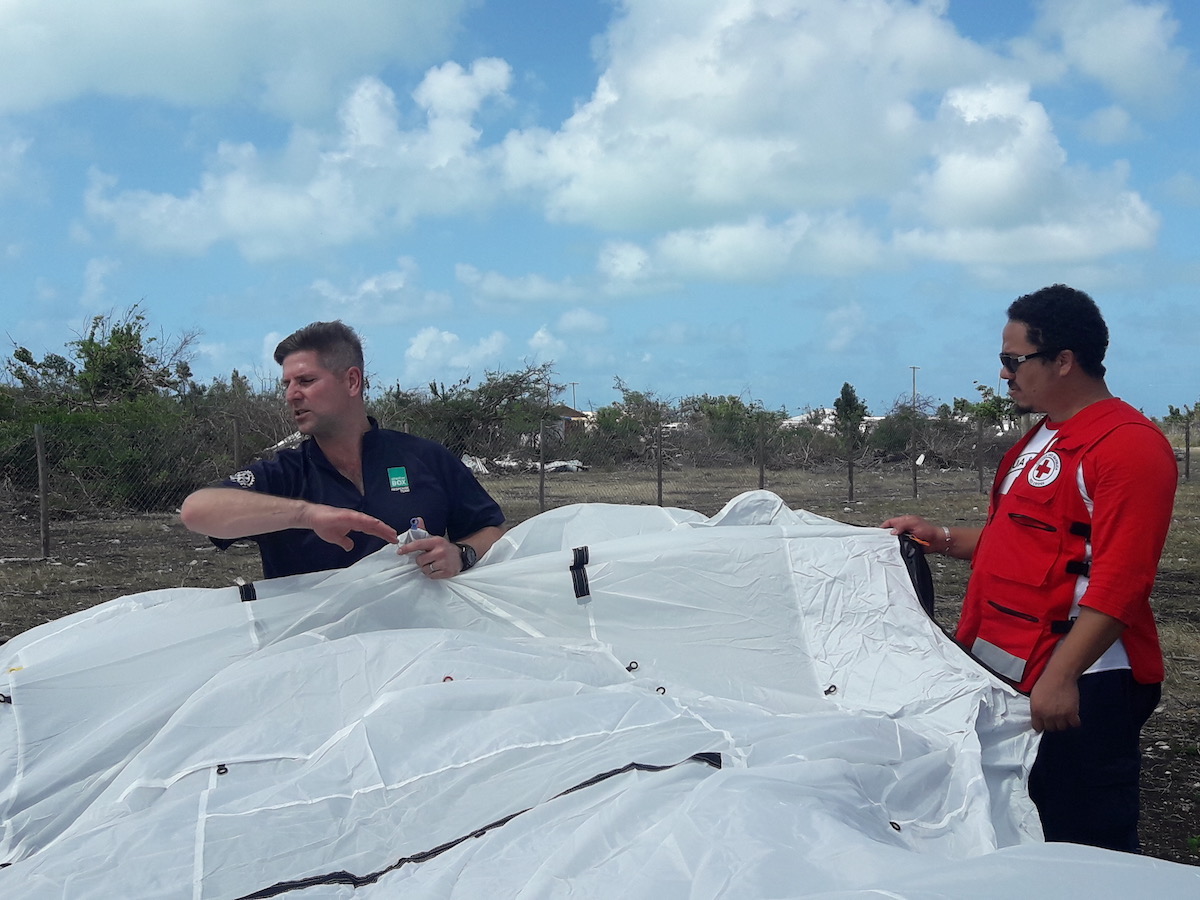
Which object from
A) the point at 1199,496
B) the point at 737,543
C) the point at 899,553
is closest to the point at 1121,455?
the point at 899,553

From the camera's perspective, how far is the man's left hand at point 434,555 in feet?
8.87

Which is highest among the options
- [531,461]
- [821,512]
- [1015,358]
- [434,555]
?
[1015,358]

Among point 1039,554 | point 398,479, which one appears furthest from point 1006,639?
point 398,479

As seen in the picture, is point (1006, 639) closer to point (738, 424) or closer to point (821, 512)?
point (821, 512)

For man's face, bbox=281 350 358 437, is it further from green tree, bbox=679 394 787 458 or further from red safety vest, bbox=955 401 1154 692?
green tree, bbox=679 394 787 458

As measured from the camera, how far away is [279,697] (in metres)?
1.99

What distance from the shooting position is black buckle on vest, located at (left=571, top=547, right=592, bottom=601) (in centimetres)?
269

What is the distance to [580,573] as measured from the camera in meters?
2.70

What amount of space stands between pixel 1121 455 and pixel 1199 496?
17.1 metres

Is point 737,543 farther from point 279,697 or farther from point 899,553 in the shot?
point 279,697

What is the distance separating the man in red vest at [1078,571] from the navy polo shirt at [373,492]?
155cm

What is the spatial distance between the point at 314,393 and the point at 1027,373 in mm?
1895

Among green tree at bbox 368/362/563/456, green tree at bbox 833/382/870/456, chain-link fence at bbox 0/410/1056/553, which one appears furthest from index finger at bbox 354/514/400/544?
green tree at bbox 833/382/870/456

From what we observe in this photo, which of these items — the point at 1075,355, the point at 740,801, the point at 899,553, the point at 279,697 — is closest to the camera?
the point at 740,801
